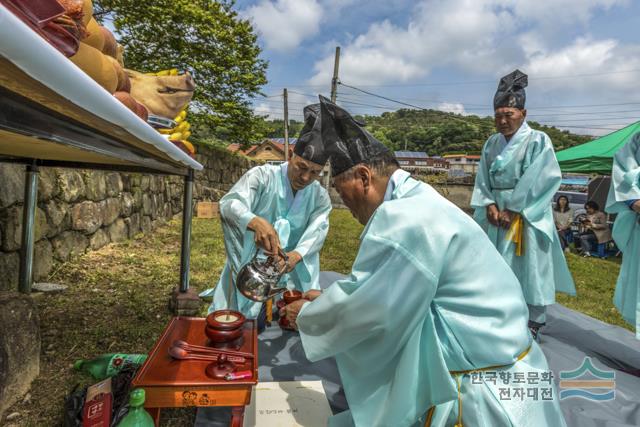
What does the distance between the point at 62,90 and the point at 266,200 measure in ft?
6.98

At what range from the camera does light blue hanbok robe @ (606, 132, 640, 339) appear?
3029 millimetres

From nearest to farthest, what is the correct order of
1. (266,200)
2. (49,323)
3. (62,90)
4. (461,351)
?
(62,90) < (461,351) < (266,200) < (49,323)

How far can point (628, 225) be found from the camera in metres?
3.17

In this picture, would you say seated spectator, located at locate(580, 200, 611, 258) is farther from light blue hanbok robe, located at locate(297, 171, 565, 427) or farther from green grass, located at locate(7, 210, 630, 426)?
light blue hanbok robe, located at locate(297, 171, 565, 427)

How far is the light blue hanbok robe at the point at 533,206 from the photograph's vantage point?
10.7 feet

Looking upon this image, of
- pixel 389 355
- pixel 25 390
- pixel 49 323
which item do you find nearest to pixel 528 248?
pixel 389 355

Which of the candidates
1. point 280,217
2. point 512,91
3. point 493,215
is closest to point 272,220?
point 280,217

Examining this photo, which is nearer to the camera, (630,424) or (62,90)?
(62,90)

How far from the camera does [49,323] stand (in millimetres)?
3082

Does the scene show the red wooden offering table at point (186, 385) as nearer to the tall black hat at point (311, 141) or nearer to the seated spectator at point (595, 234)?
the tall black hat at point (311, 141)

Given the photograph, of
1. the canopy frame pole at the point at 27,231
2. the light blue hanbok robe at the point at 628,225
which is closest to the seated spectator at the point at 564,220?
the light blue hanbok robe at the point at 628,225

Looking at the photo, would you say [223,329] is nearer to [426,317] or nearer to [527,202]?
[426,317]

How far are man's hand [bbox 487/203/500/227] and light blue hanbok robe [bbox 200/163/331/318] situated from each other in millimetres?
1596

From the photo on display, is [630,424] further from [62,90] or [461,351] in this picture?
[62,90]
